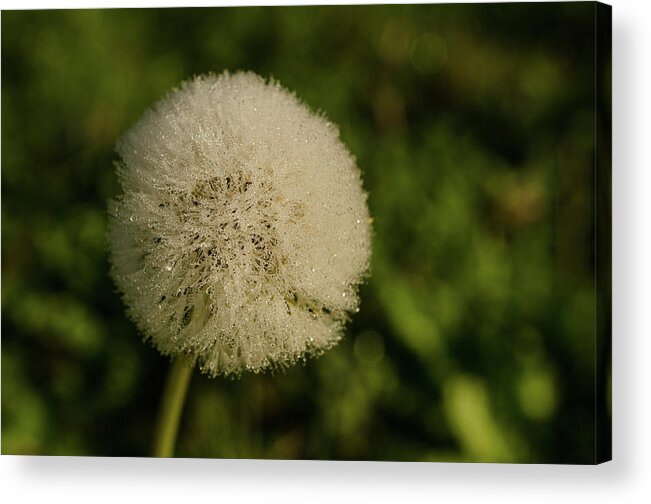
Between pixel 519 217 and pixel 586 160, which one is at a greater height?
pixel 586 160

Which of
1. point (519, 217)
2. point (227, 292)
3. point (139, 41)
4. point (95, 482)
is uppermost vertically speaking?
point (139, 41)

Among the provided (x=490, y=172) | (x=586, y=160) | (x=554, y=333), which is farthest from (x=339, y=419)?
(x=586, y=160)

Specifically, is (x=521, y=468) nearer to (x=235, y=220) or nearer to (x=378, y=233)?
(x=378, y=233)

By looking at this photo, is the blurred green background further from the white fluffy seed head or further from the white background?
the white fluffy seed head

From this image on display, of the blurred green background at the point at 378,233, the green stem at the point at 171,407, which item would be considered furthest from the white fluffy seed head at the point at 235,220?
the blurred green background at the point at 378,233

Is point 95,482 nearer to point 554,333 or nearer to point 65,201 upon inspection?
point 65,201

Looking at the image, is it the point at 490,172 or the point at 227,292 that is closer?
the point at 227,292
